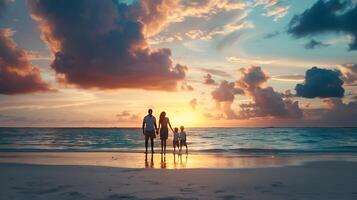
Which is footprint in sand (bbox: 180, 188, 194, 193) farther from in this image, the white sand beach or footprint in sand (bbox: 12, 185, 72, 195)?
footprint in sand (bbox: 12, 185, 72, 195)

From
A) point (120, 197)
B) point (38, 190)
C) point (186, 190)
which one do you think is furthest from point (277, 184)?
point (38, 190)

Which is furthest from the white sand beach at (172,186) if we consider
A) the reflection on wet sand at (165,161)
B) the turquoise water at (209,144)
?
the turquoise water at (209,144)

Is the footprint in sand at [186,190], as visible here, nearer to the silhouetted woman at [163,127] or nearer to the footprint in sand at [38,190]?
the footprint in sand at [38,190]

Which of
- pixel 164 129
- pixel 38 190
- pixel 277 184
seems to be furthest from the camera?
pixel 164 129

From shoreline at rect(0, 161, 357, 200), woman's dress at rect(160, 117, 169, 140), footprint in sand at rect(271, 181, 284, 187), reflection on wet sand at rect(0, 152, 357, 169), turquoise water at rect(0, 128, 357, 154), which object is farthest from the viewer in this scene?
turquoise water at rect(0, 128, 357, 154)

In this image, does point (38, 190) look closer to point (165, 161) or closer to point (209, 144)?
point (165, 161)

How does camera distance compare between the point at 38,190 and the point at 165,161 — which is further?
the point at 165,161

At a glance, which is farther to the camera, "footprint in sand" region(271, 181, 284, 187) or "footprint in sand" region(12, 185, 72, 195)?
"footprint in sand" region(271, 181, 284, 187)

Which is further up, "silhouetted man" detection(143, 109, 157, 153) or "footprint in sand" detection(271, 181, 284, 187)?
"silhouetted man" detection(143, 109, 157, 153)

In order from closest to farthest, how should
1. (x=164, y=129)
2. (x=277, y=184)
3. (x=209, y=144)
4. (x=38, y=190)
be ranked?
(x=38, y=190) → (x=277, y=184) → (x=164, y=129) → (x=209, y=144)

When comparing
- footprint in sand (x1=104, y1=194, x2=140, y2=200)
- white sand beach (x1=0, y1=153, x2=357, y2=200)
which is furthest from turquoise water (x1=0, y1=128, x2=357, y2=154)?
footprint in sand (x1=104, y1=194, x2=140, y2=200)

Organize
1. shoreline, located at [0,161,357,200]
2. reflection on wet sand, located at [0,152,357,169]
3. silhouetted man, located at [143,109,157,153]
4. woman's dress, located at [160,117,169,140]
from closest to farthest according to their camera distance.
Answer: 1. shoreline, located at [0,161,357,200]
2. reflection on wet sand, located at [0,152,357,169]
3. silhouetted man, located at [143,109,157,153]
4. woman's dress, located at [160,117,169,140]

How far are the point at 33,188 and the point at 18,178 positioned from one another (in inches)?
82.5

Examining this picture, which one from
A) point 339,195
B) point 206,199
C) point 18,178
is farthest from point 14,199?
point 339,195
